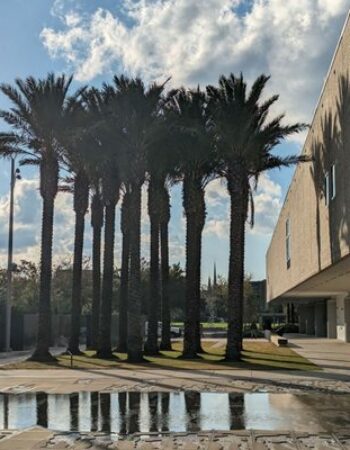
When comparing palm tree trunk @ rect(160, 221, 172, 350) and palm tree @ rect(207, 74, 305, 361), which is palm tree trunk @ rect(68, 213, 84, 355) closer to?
palm tree trunk @ rect(160, 221, 172, 350)

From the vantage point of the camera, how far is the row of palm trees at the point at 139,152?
28.5 metres

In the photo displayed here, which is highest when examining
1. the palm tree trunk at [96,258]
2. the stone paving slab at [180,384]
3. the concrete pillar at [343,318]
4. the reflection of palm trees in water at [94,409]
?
the palm tree trunk at [96,258]

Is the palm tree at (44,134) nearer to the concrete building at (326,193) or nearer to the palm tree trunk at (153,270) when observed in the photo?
the palm tree trunk at (153,270)

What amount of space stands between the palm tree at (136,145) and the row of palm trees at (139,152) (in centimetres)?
4

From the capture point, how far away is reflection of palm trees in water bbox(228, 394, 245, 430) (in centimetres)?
1152

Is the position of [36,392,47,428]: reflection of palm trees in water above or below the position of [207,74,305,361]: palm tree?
below

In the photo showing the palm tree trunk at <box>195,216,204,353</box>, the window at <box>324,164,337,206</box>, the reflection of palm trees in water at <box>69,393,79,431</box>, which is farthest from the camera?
the palm tree trunk at <box>195,216,204,353</box>

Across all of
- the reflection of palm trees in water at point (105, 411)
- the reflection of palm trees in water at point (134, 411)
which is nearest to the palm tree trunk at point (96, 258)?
the reflection of palm trees in water at point (105, 411)

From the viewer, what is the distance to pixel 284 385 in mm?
17812

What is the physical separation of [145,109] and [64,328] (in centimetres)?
2742

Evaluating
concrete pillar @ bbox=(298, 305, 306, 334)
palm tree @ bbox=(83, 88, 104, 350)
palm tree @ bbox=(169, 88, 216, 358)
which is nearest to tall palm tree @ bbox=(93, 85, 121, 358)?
palm tree @ bbox=(83, 88, 104, 350)

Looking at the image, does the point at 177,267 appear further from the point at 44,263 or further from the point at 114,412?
the point at 114,412

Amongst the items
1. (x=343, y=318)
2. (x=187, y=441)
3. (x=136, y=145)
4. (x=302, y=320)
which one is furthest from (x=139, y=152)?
(x=302, y=320)

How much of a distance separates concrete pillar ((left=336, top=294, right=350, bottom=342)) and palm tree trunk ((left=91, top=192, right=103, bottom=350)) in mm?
18607
